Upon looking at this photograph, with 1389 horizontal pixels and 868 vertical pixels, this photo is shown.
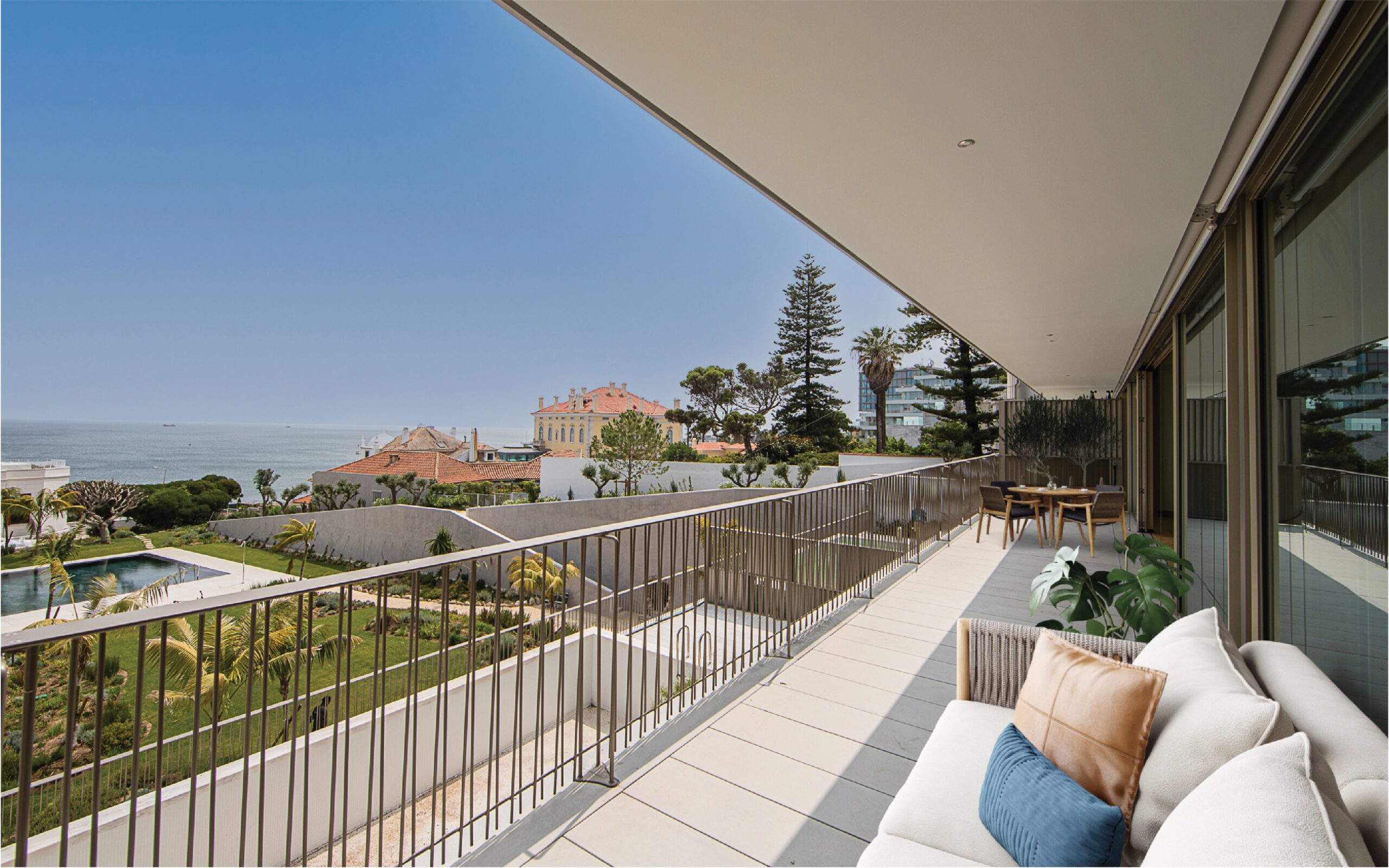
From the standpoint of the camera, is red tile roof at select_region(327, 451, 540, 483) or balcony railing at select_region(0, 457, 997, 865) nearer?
balcony railing at select_region(0, 457, 997, 865)

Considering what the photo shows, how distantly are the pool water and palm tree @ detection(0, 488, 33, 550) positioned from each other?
2208 millimetres

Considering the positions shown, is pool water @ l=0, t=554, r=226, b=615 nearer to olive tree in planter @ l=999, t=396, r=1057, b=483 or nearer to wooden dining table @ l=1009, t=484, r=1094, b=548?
olive tree in planter @ l=999, t=396, r=1057, b=483

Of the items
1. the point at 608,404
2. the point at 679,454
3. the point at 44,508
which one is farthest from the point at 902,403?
the point at 44,508

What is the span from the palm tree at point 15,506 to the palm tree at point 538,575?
68.0 ft

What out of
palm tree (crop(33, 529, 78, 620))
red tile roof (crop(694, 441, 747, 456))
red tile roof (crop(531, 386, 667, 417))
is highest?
red tile roof (crop(531, 386, 667, 417))

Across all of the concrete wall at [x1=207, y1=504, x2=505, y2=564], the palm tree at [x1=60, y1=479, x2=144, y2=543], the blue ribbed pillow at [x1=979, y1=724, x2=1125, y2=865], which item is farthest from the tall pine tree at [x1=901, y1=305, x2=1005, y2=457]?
the palm tree at [x1=60, y1=479, x2=144, y2=543]

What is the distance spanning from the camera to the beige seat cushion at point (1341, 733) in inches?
35.2

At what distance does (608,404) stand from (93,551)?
1264 inches

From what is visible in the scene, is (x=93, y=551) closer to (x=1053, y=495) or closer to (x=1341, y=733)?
(x=1053, y=495)

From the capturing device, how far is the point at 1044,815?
1294mm

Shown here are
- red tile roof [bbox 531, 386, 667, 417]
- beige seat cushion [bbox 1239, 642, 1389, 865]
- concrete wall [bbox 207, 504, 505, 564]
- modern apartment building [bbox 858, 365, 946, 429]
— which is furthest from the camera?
red tile roof [bbox 531, 386, 667, 417]

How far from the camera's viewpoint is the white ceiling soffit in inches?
61.1

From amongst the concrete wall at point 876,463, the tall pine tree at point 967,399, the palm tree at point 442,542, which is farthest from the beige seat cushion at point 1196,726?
the tall pine tree at point 967,399

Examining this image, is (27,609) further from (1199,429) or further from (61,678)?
(1199,429)
